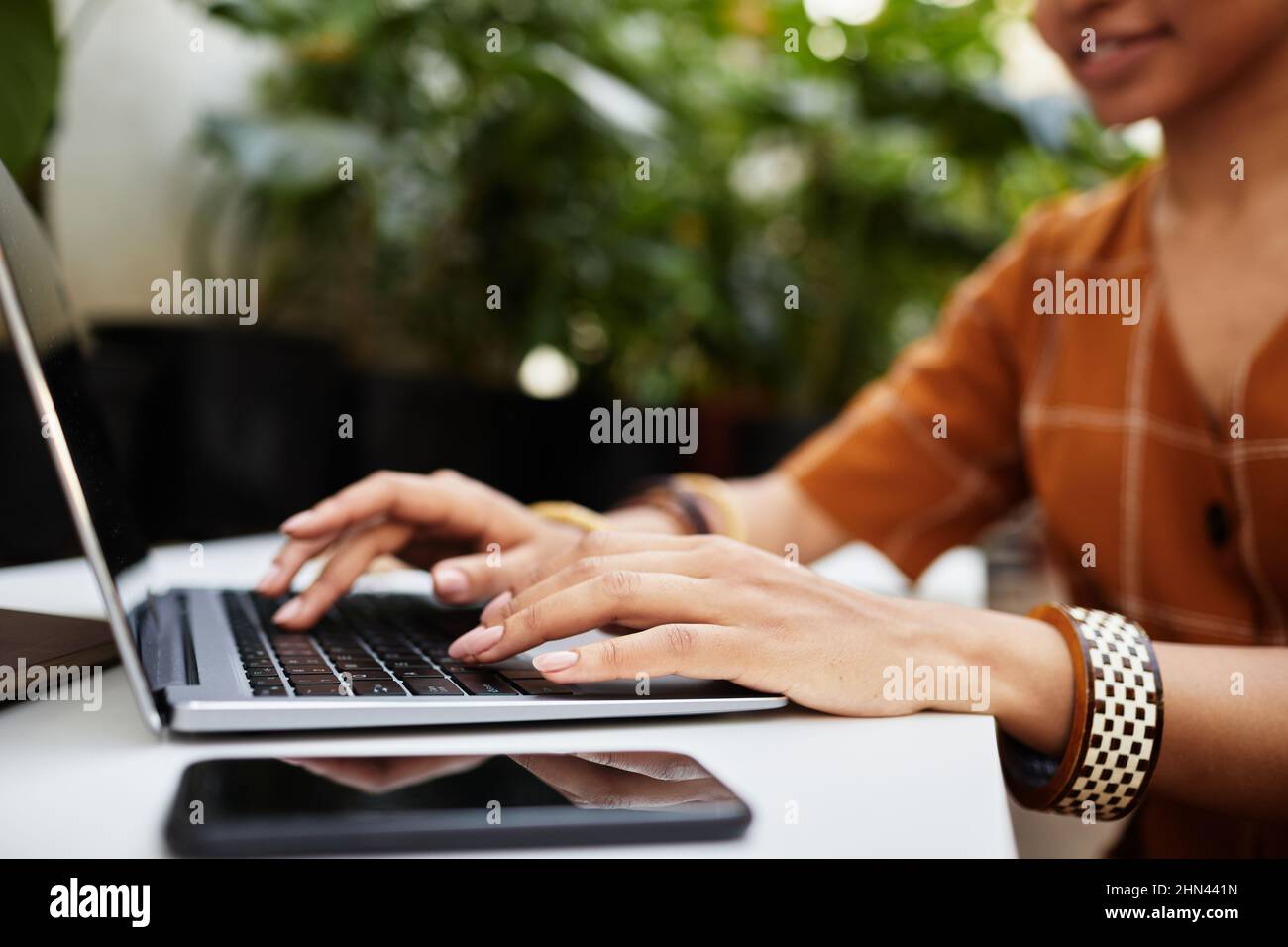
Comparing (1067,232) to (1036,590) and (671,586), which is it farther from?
(671,586)

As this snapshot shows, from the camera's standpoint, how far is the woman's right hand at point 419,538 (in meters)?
0.59

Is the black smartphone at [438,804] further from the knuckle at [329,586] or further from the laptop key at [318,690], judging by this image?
the knuckle at [329,586]

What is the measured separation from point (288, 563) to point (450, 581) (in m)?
0.10

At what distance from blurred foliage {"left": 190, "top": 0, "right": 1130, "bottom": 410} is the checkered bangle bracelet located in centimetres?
101

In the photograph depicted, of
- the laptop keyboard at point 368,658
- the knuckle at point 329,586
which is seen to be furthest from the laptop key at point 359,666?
the knuckle at point 329,586

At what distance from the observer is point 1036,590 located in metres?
1.18

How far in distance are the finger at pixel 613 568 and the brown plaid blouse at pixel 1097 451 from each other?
227 mm

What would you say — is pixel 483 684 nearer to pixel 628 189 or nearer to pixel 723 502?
pixel 723 502

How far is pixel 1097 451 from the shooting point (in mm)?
758

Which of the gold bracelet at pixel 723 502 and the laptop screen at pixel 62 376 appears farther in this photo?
the gold bracelet at pixel 723 502

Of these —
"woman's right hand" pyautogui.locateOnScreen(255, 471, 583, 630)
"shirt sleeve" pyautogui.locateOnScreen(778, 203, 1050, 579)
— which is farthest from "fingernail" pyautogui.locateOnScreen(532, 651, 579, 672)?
"shirt sleeve" pyautogui.locateOnScreen(778, 203, 1050, 579)

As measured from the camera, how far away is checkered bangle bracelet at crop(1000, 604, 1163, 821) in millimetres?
450
